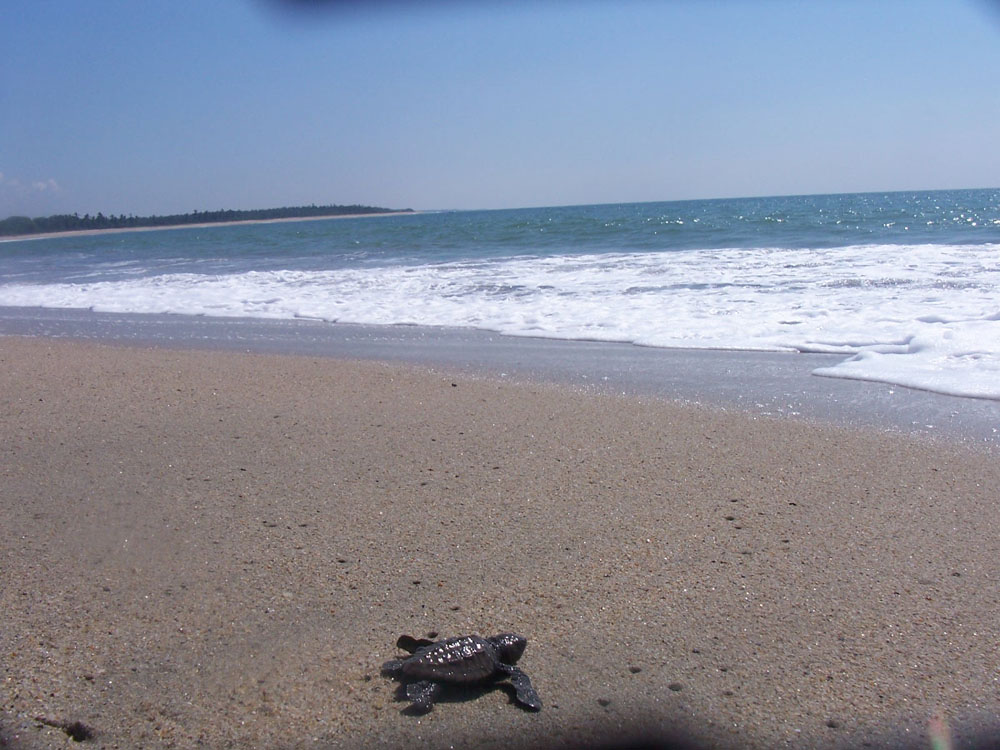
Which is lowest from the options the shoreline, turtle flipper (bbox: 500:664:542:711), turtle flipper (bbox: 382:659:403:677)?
turtle flipper (bbox: 500:664:542:711)

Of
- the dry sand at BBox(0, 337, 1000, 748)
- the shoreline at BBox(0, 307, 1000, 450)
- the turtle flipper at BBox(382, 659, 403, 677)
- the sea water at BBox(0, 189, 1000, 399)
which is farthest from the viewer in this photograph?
the sea water at BBox(0, 189, 1000, 399)

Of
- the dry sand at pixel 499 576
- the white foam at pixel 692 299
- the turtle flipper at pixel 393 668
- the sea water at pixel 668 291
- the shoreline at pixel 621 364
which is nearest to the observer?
the dry sand at pixel 499 576

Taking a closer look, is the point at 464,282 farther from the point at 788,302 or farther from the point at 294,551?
the point at 294,551

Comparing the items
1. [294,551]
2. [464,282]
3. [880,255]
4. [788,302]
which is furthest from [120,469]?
[880,255]

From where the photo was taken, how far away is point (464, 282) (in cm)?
1405

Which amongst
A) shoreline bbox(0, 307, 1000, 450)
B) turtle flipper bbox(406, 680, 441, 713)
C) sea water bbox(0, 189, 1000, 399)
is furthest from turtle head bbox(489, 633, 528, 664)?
sea water bbox(0, 189, 1000, 399)

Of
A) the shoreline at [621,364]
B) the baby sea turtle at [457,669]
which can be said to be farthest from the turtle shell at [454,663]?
the shoreline at [621,364]

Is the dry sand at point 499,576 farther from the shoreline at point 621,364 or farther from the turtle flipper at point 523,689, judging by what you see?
the shoreline at point 621,364

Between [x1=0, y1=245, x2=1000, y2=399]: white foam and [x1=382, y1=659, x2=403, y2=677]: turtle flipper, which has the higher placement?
[x1=0, y1=245, x2=1000, y2=399]: white foam

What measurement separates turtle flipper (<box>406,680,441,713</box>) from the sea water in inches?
167

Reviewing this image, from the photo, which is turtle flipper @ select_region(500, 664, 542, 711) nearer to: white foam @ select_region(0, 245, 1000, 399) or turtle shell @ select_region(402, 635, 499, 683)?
turtle shell @ select_region(402, 635, 499, 683)

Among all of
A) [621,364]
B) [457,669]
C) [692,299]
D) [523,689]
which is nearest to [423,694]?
[457,669]

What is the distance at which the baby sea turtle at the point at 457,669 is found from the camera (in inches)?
90.4

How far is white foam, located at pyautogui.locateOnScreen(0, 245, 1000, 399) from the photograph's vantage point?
6934 mm
